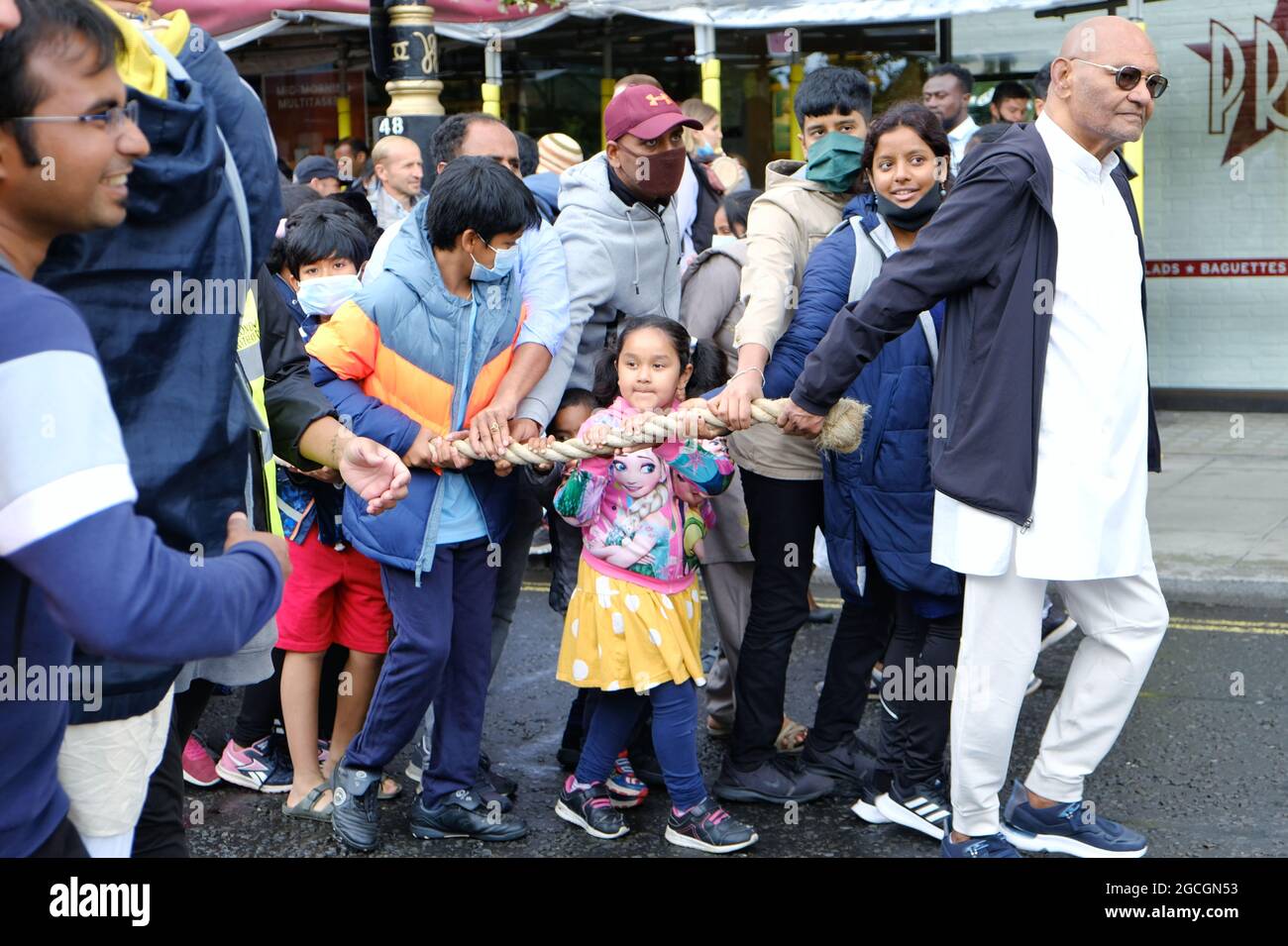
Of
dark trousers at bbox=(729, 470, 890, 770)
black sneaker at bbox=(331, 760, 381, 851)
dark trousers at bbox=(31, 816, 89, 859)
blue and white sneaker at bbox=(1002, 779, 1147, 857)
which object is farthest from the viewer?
dark trousers at bbox=(729, 470, 890, 770)

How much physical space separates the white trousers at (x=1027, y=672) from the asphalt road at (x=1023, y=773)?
39cm

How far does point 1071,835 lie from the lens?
13.3 ft

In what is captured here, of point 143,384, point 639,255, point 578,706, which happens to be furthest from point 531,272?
point 143,384

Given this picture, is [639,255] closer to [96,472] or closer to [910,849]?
[910,849]

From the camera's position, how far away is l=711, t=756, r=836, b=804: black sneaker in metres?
4.53

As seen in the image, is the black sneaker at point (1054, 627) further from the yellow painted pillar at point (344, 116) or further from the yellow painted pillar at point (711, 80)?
the yellow painted pillar at point (344, 116)

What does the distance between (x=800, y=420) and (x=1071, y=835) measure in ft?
4.43

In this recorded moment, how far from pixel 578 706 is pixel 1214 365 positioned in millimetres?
8376

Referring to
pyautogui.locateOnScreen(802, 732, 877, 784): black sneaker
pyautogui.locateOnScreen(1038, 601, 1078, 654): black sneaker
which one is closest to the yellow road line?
pyautogui.locateOnScreen(1038, 601, 1078, 654): black sneaker

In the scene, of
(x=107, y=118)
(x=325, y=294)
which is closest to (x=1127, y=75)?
(x=325, y=294)

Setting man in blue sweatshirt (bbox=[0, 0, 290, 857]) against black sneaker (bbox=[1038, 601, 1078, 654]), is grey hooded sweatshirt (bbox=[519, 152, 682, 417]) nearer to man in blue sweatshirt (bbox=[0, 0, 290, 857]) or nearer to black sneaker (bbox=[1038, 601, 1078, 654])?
black sneaker (bbox=[1038, 601, 1078, 654])

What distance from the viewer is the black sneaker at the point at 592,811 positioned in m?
4.32

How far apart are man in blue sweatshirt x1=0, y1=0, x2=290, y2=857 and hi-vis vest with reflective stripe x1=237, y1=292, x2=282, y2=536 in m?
0.49

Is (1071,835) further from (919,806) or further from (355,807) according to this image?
(355,807)
